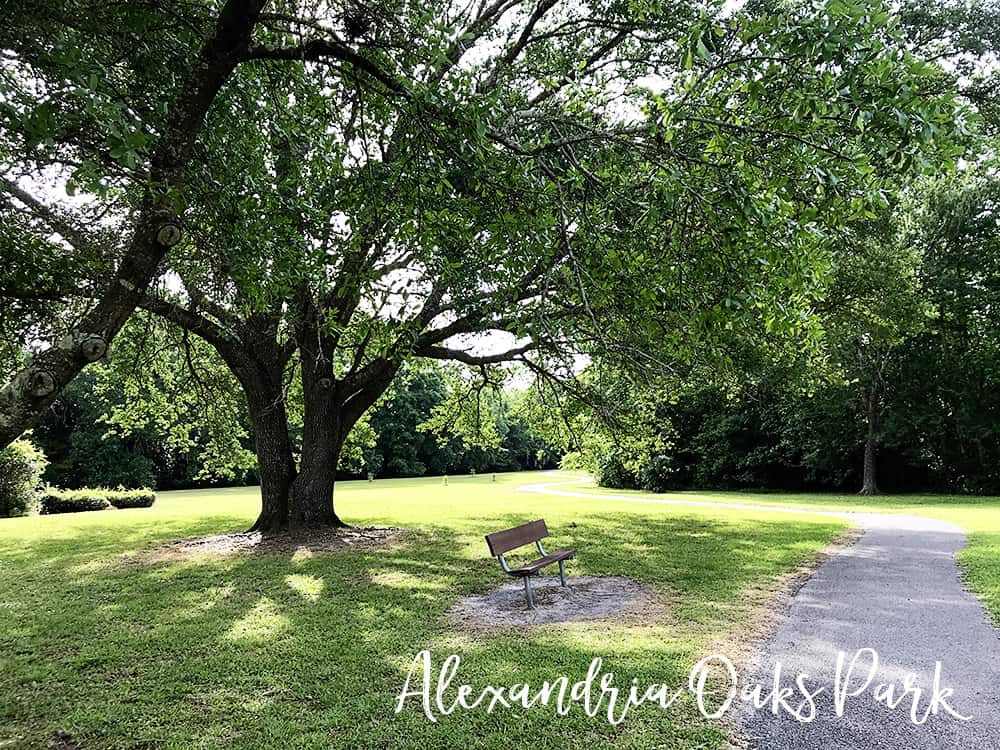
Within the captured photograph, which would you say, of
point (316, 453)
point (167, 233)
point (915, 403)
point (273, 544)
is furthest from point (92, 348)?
point (915, 403)

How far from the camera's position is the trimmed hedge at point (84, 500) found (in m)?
23.4

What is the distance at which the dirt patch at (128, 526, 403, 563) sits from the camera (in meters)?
11.5

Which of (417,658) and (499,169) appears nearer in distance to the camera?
(499,169)

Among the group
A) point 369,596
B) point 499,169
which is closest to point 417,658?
point 369,596

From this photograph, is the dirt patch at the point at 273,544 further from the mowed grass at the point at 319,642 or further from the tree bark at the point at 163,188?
the tree bark at the point at 163,188

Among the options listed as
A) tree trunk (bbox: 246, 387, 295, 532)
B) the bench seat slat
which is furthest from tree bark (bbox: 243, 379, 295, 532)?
the bench seat slat

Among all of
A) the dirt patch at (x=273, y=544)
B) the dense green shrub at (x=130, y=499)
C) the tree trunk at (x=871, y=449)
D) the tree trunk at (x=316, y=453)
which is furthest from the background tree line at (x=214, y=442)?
the tree trunk at (x=871, y=449)

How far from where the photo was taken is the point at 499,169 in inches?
182

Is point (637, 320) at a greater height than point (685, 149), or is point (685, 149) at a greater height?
point (685, 149)

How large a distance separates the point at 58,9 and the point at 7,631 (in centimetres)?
640

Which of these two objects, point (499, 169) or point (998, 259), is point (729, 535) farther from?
point (998, 259)

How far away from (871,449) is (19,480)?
32.3 metres

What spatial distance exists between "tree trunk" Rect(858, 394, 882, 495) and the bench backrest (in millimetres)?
23043

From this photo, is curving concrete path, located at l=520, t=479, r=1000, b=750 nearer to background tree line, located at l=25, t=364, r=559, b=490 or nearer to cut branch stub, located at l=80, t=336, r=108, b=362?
cut branch stub, located at l=80, t=336, r=108, b=362
